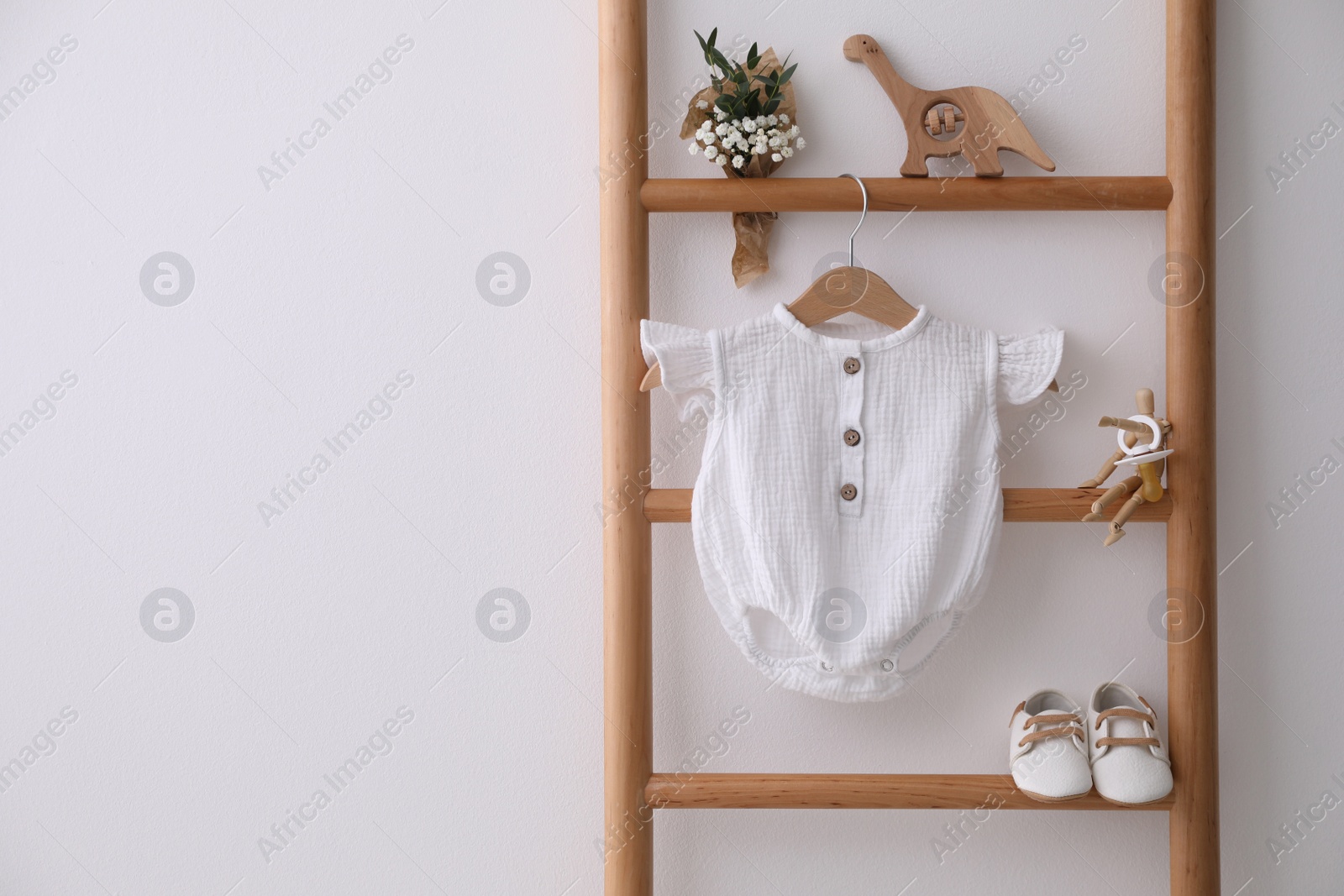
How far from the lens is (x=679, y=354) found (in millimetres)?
997

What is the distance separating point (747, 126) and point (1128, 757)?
886 millimetres

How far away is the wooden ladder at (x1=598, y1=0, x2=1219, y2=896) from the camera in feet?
3.30

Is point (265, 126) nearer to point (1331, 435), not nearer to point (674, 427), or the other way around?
point (674, 427)

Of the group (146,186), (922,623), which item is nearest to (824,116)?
(922,623)

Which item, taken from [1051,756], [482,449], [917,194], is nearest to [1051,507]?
[1051,756]

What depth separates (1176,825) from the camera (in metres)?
1.02

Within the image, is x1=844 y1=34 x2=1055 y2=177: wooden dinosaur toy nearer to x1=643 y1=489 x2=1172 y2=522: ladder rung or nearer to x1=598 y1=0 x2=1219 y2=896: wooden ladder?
x1=598 y1=0 x2=1219 y2=896: wooden ladder

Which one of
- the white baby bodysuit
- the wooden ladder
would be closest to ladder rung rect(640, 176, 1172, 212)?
the wooden ladder

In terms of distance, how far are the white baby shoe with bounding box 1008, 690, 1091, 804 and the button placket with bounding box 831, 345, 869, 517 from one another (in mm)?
342

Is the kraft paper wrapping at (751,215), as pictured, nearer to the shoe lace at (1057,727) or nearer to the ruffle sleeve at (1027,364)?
the ruffle sleeve at (1027,364)

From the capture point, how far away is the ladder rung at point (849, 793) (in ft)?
3.25

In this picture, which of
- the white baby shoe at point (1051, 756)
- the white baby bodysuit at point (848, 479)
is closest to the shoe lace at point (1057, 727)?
the white baby shoe at point (1051, 756)

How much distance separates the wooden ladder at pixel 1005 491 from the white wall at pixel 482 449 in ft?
0.21

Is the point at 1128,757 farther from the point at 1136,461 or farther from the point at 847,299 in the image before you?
the point at 847,299
